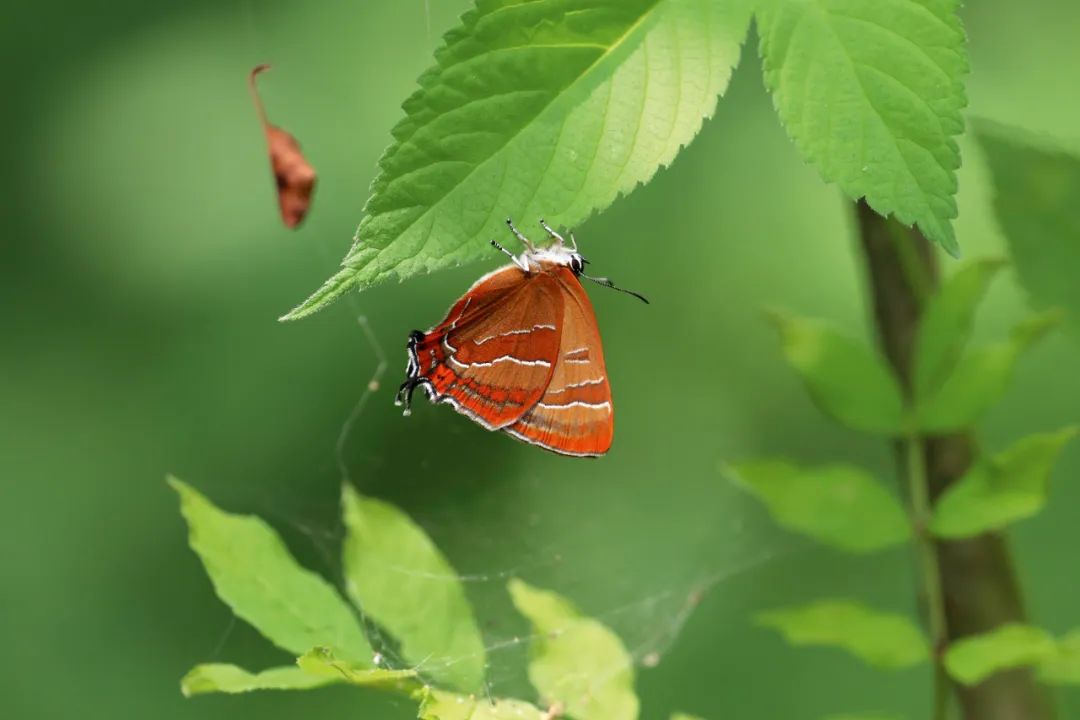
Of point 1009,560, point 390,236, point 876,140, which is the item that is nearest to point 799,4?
point 876,140

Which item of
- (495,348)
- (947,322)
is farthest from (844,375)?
(495,348)

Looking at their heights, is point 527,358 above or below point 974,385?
above

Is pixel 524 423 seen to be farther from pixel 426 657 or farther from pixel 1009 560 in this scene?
pixel 1009 560

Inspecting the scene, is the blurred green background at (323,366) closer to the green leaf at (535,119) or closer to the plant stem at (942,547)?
the plant stem at (942,547)

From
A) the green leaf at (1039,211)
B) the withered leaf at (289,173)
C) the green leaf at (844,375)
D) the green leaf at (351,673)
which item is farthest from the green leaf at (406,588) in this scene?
the green leaf at (1039,211)

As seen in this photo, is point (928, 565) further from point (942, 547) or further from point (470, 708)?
point (470, 708)

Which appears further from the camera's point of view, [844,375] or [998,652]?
[844,375]
